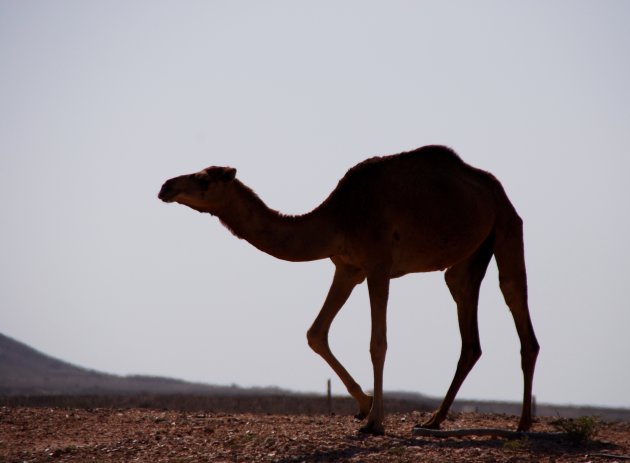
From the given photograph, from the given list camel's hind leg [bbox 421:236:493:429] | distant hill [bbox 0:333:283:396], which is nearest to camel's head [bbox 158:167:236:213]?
camel's hind leg [bbox 421:236:493:429]

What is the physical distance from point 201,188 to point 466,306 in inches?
171

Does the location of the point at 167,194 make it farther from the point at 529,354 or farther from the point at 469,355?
the point at 529,354

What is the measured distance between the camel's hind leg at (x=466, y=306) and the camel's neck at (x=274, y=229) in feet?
7.23

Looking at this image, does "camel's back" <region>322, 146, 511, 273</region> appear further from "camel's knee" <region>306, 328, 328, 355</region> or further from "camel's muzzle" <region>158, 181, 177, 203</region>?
"camel's muzzle" <region>158, 181, 177, 203</region>

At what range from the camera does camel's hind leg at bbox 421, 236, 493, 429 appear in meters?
16.0

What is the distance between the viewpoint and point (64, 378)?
87.3 m

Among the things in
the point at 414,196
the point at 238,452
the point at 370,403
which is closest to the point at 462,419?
the point at 370,403

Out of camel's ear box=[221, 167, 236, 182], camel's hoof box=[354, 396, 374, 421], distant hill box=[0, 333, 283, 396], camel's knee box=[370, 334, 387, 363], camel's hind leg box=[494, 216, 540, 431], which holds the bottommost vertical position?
camel's hoof box=[354, 396, 374, 421]

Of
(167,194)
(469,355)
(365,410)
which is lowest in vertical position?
(365,410)

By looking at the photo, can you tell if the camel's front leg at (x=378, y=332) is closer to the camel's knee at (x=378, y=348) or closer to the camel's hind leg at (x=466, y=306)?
the camel's knee at (x=378, y=348)

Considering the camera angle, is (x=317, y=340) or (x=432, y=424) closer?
(x=317, y=340)

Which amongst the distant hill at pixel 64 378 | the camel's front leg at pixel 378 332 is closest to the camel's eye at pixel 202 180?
the camel's front leg at pixel 378 332

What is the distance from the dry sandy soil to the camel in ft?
3.11

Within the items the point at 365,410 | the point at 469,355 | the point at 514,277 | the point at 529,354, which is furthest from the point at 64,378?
the point at 529,354
